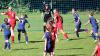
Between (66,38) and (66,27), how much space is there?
10203 millimetres

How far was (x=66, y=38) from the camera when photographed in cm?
2833

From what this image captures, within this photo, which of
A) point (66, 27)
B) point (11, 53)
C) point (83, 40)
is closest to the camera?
point (11, 53)

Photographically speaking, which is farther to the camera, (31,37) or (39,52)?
(31,37)

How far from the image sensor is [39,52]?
2266 centimetres

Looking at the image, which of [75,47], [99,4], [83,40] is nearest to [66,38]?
[83,40]

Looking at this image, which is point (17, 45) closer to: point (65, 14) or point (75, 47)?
point (75, 47)

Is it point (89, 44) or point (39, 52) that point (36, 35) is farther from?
point (39, 52)

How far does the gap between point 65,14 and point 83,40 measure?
23618mm

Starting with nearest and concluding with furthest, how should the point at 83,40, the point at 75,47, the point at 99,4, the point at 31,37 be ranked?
the point at 75,47 → the point at 83,40 → the point at 31,37 → the point at 99,4

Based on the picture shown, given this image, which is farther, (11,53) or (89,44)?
(89,44)

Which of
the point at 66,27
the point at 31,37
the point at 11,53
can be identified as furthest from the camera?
the point at 66,27

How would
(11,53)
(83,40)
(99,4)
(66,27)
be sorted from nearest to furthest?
(11,53) < (83,40) < (66,27) < (99,4)

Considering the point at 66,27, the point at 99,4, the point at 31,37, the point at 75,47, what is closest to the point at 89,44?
the point at 75,47

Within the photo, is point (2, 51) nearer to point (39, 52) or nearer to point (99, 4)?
point (39, 52)
